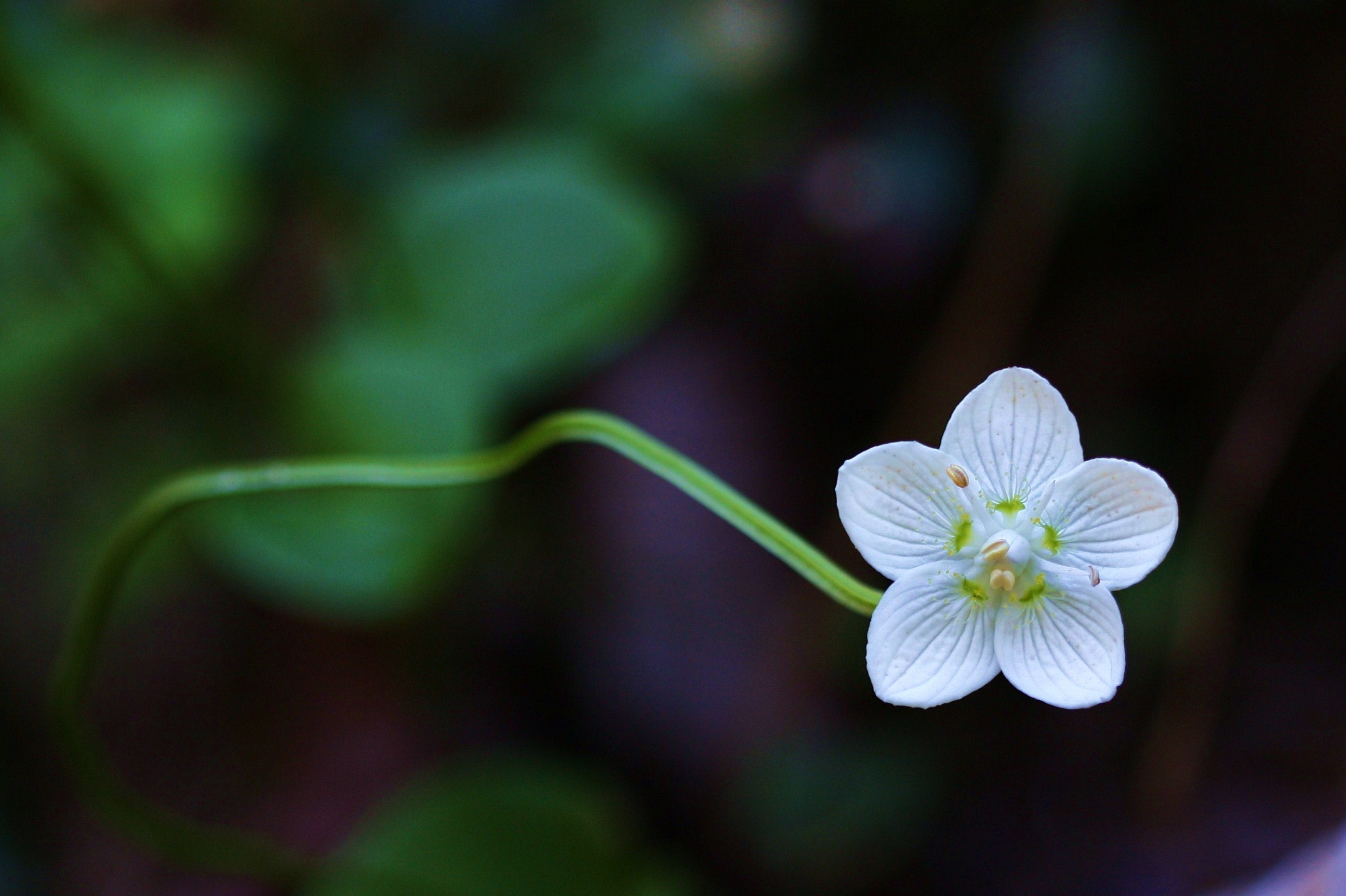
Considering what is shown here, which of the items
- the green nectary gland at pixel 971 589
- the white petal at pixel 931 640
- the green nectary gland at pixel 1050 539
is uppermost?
the green nectary gland at pixel 1050 539

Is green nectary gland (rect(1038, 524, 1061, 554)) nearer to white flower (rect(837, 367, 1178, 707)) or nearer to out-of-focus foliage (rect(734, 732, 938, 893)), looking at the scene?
white flower (rect(837, 367, 1178, 707))

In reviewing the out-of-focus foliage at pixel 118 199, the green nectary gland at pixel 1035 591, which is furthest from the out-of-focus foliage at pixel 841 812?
the out-of-focus foliage at pixel 118 199

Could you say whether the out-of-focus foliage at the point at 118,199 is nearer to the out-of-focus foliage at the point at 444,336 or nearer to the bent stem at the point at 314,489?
the out-of-focus foliage at the point at 444,336

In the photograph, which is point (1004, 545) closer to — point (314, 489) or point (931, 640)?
point (931, 640)

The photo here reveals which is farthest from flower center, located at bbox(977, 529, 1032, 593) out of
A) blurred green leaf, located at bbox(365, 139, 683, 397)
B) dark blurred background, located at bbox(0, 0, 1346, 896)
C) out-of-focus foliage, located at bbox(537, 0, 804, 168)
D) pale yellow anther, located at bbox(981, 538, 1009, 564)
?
out-of-focus foliage, located at bbox(537, 0, 804, 168)

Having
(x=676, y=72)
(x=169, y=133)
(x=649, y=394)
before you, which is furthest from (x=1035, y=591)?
(x=169, y=133)

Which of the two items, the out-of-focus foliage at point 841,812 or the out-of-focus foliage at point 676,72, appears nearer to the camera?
the out-of-focus foliage at point 841,812
